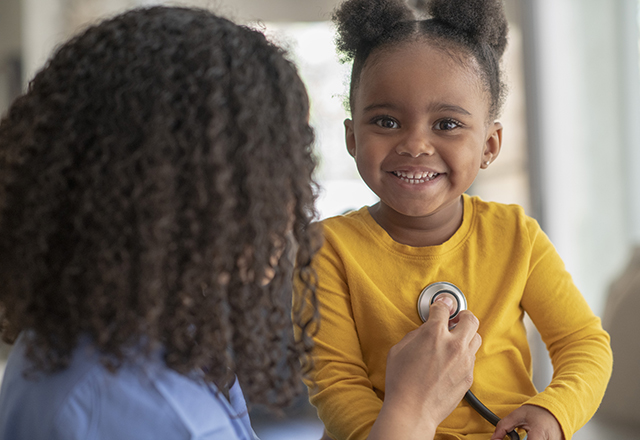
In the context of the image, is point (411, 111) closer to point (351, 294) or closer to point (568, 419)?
point (351, 294)

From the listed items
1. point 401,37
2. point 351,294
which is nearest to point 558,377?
point 351,294

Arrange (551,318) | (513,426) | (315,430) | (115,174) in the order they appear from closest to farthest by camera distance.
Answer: (115,174), (513,426), (551,318), (315,430)

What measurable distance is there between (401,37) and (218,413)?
59 cm

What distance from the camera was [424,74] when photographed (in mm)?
824

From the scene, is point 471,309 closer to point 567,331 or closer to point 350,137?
point 567,331

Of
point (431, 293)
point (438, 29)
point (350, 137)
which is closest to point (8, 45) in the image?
point (350, 137)

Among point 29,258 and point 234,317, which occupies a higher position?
point 29,258

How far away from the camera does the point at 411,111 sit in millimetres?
829

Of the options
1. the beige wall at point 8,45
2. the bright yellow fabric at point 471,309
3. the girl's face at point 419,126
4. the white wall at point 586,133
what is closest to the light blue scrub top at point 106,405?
the bright yellow fabric at point 471,309

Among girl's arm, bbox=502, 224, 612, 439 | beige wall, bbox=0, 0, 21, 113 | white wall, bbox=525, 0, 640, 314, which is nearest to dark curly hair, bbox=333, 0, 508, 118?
girl's arm, bbox=502, 224, 612, 439

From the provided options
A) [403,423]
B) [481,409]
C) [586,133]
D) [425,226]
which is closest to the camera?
[403,423]

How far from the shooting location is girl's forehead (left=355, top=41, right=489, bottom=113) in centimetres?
82

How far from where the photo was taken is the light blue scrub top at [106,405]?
1.73 ft

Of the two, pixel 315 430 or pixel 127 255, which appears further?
pixel 315 430
